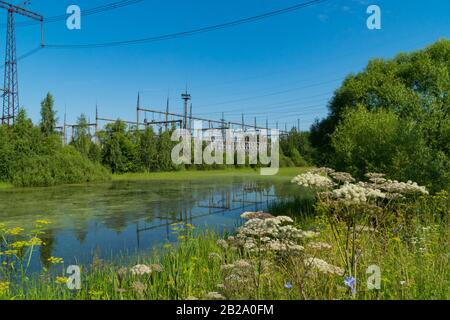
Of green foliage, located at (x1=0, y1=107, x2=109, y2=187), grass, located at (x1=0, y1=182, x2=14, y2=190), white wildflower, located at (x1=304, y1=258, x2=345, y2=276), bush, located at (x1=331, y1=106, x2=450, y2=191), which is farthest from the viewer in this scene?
green foliage, located at (x1=0, y1=107, x2=109, y2=187)

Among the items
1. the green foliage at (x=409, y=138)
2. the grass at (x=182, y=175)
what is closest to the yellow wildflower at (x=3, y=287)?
the green foliage at (x=409, y=138)

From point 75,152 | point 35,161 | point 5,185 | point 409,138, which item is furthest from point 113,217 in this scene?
point 75,152

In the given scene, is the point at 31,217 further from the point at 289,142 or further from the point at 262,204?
the point at 289,142

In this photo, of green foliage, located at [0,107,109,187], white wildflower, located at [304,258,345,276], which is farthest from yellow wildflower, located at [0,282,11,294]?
green foliage, located at [0,107,109,187]

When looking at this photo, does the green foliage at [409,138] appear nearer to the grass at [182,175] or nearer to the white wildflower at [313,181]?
the white wildflower at [313,181]

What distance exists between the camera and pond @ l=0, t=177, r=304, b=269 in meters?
8.27

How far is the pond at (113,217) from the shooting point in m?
8.27

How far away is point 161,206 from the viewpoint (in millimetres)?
14695

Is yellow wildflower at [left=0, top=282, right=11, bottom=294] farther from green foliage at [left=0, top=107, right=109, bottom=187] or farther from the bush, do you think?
green foliage at [left=0, top=107, right=109, bottom=187]

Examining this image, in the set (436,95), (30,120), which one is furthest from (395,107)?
(30,120)

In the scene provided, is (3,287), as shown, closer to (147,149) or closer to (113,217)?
(113,217)

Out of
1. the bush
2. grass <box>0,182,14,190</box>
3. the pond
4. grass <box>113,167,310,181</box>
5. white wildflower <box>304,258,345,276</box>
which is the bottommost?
the pond

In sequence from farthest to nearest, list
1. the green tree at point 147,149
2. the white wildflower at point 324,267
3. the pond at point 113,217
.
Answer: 1. the green tree at point 147,149
2. the pond at point 113,217
3. the white wildflower at point 324,267
